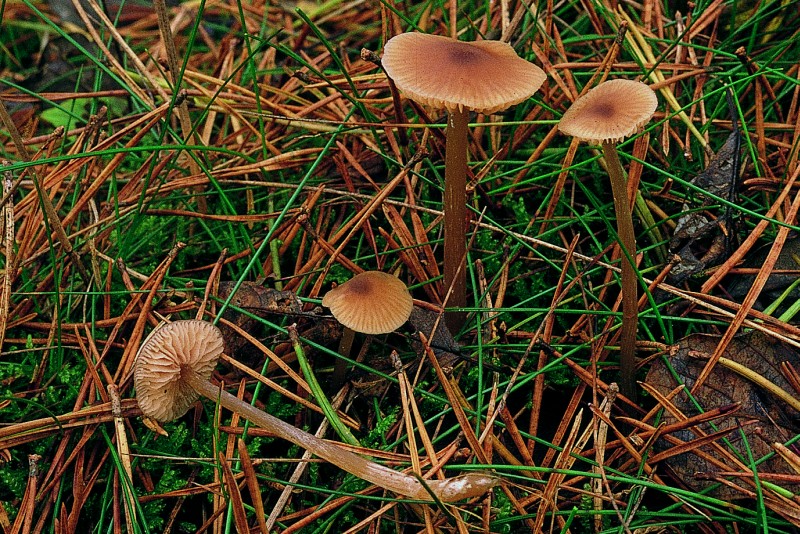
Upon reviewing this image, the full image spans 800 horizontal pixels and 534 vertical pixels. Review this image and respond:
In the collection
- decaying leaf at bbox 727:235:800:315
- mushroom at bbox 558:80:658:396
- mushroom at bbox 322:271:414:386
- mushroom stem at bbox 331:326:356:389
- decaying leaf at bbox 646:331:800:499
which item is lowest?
mushroom stem at bbox 331:326:356:389

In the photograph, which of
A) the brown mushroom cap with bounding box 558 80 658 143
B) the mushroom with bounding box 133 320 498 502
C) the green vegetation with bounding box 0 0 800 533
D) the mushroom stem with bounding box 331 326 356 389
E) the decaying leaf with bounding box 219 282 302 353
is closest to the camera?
the brown mushroom cap with bounding box 558 80 658 143

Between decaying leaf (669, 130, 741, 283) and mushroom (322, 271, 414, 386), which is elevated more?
decaying leaf (669, 130, 741, 283)

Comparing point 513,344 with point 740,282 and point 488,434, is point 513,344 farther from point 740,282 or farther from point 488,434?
point 740,282

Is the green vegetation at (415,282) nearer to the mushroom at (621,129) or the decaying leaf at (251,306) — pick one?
the decaying leaf at (251,306)

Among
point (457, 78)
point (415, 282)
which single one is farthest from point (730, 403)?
point (457, 78)

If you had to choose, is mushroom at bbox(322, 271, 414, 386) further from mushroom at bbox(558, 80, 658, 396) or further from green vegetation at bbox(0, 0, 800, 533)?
mushroom at bbox(558, 80, 658, 396)

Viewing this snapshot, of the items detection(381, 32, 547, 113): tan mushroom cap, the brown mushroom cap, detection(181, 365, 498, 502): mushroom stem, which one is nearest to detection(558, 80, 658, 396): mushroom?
the brown mushroom cap

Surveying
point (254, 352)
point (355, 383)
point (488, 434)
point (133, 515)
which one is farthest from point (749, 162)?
point (133, 515)
